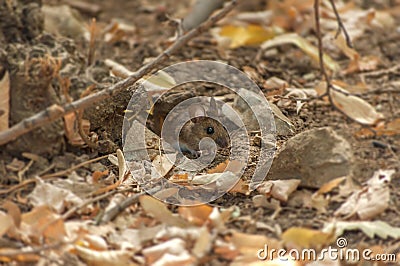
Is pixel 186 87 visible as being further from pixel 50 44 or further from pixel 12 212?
pixel 12 212

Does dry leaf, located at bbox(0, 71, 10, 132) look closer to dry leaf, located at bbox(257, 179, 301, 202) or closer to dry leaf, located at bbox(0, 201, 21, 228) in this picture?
dry leaf, located at bbox(0, 201, 21, 228)

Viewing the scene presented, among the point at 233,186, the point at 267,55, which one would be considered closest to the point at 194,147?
the point at 233,186

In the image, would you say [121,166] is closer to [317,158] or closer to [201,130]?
[201,130]

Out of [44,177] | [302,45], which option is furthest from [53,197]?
[302,45]

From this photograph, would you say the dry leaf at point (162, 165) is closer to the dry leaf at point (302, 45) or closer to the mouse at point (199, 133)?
the mouse at point (199, 133)

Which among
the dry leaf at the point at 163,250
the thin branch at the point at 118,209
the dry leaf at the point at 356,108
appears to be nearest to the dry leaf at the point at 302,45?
the dry leaf at the point at 356,108
